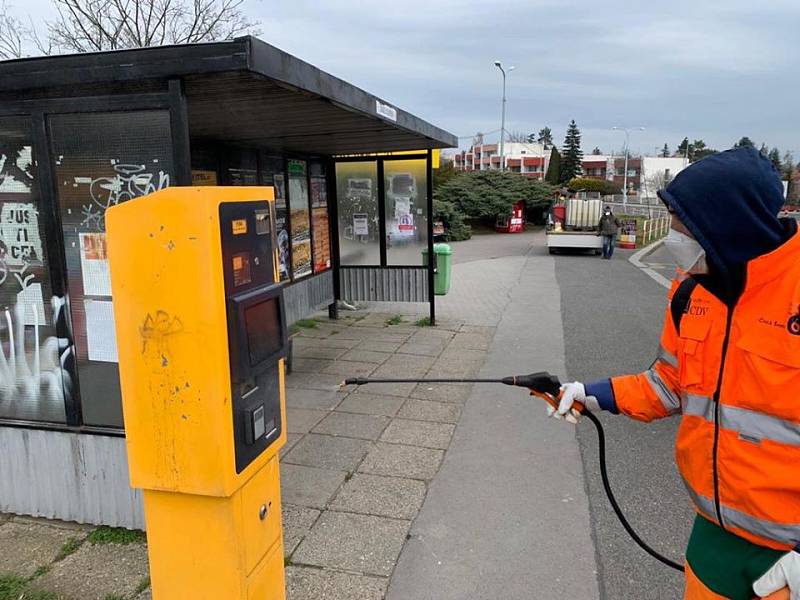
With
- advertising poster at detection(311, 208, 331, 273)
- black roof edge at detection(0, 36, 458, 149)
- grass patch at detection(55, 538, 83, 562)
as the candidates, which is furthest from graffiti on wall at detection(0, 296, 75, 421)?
advertising poster at detection(311, 208, 331, 273)

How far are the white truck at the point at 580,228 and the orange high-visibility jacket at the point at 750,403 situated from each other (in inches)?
703

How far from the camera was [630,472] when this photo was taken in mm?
4223

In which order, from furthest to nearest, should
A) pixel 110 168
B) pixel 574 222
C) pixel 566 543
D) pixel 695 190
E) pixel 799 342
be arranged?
pixel 574 222 < pixel 566 543 < pixel 110 168 < pixel 695 190 < pixel 799 342

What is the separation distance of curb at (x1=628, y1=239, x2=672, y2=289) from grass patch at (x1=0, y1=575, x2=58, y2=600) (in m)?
10.4

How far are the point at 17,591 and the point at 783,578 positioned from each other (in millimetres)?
3204

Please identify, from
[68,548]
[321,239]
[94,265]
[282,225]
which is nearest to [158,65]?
[94,265]

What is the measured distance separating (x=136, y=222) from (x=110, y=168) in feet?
3.84

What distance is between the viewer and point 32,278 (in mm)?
3336

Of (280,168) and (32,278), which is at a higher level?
(280,168)

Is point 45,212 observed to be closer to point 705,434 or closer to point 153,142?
point 153,142

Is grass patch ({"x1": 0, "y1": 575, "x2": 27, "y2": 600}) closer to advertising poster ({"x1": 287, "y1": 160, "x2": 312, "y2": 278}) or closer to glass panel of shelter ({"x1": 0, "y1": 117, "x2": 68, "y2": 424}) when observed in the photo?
glass panel of shelter ({"x1": 0, "y1": 117, "x2": 68, "y2": 424})

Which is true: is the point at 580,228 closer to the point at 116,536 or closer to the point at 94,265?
the point at 94,265

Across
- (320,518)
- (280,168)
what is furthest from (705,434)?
(280,168)

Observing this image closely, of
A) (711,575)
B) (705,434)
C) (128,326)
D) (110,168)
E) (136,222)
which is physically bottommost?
(711,575)
